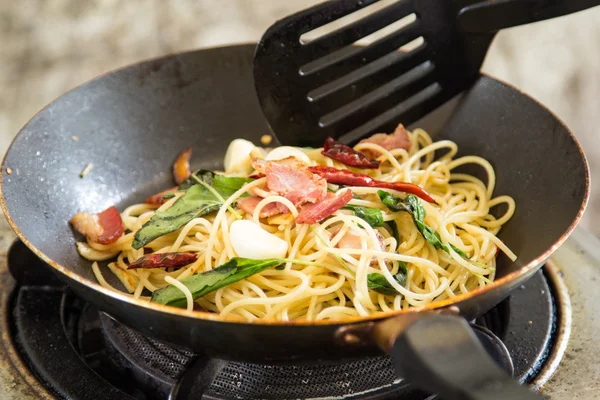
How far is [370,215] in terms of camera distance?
6.03 feet

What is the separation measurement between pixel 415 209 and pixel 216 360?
77 centimetres

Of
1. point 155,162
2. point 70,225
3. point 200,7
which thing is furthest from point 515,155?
point 200,7

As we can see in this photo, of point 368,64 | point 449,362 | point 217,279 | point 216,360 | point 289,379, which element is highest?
point 368,64

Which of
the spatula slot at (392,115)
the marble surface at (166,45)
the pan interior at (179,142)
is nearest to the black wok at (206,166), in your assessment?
the pan interior at (179,142)

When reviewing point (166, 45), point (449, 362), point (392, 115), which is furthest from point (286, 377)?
point (166, 45)

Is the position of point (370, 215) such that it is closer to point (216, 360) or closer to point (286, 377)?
point (286, 377)

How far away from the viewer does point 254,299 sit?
5.26 feet

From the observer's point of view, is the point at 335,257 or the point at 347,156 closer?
the point at 335,257

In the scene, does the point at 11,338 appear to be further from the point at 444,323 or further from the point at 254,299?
the point at 444,323

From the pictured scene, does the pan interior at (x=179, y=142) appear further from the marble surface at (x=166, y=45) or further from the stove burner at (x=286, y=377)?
the marble surface at (x=166, y=45)

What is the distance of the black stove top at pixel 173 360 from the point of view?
1.59 meters

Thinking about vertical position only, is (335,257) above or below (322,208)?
below

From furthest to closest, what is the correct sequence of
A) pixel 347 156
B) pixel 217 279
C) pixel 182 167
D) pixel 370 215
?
1. pixel 182 167
2. pixel 347 156
3. pixel 370 215
4. pixel 217 279

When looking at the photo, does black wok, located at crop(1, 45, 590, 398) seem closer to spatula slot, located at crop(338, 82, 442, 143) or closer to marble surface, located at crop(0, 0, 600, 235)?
spatula slot, located at crop(338, 82, 442, 143)
